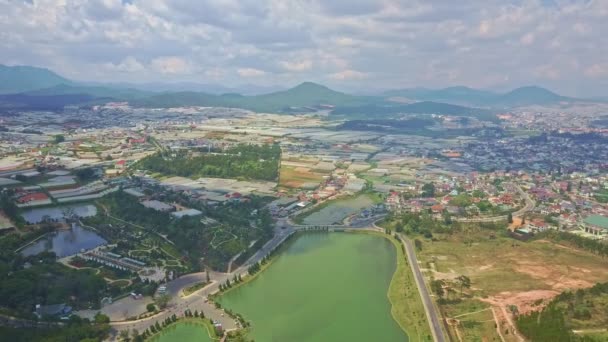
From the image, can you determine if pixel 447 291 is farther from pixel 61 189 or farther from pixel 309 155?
pixel 309 155

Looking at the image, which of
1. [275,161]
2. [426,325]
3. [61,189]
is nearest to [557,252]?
[426,325]

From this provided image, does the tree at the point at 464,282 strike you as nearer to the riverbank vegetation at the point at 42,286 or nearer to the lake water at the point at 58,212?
the riverbank vegetation at the point at 42,286

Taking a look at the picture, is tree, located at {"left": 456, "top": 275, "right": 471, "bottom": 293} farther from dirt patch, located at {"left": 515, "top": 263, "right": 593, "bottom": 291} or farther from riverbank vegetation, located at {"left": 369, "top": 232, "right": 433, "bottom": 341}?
dirt patch, located at {"left": 515, "top": 263, "right": 593, "bottom": 291}

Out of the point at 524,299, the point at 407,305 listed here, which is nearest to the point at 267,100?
the point at 407,305

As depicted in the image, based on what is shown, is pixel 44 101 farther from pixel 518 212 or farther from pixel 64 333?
pixel 64 333

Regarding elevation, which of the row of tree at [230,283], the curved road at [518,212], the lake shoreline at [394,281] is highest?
the curved road at [518,212]

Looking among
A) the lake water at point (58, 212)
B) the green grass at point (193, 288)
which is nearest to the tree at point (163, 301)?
the green grass at point (193, 288)
